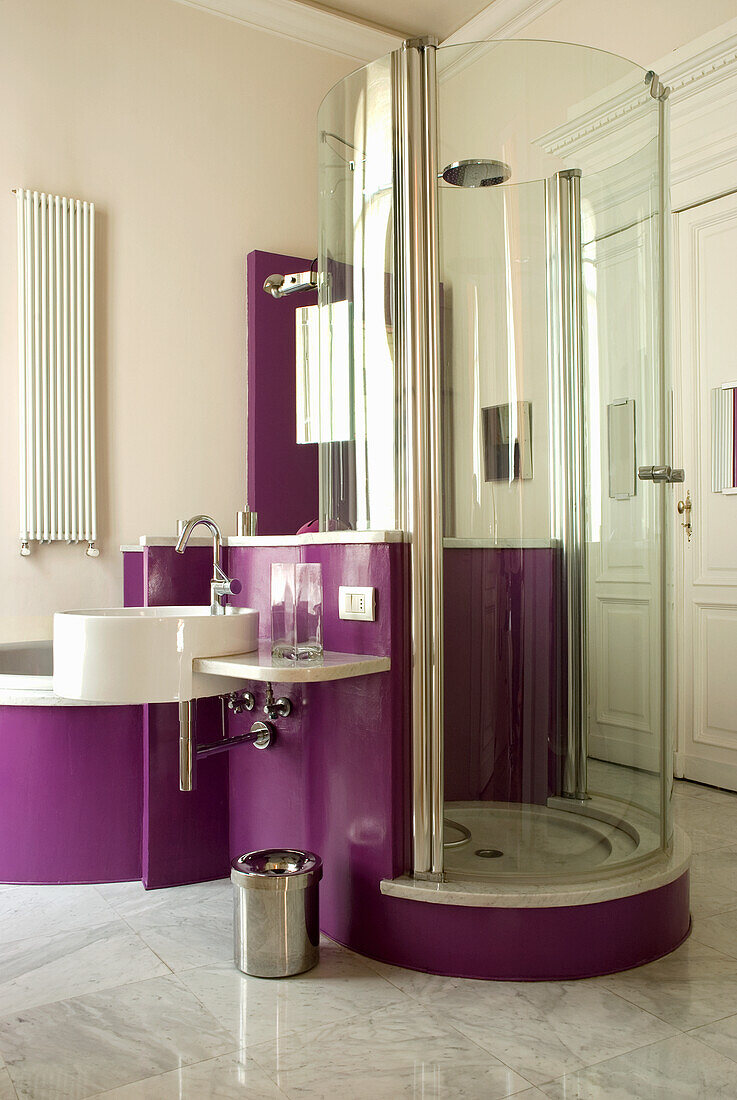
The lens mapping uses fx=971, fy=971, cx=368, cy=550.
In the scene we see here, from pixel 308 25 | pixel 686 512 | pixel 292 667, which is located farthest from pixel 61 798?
pixel 308 25

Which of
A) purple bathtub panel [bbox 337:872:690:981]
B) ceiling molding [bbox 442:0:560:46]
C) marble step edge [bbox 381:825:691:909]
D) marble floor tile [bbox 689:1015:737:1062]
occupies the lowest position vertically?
marble floor tile [bbox 689:1015:737:1062]

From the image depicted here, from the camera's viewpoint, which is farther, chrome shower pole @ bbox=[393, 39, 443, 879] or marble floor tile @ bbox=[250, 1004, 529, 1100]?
chrome shower pole @ bbox=[393, 39, 443, 879]

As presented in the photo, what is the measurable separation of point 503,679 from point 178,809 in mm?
1050

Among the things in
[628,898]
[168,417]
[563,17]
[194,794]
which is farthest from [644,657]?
[563,17]

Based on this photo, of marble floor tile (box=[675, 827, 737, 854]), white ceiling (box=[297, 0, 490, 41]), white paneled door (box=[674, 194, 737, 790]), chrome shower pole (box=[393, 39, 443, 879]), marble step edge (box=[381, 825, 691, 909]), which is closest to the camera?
marble step edge (box=[381, 825, 691, 909])

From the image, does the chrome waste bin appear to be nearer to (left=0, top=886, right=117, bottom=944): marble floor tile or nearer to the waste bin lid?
the waste bin lid

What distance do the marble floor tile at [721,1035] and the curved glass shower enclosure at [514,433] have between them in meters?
0.35

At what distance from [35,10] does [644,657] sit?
11.2 feet

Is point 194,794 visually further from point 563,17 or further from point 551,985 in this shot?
point 563,17

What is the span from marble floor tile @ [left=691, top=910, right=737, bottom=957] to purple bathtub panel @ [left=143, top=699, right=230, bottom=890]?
1229 millimetres

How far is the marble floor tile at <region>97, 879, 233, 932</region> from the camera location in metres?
2.34

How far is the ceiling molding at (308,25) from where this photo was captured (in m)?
4.26

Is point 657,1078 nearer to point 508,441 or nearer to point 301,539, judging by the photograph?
point 508,441

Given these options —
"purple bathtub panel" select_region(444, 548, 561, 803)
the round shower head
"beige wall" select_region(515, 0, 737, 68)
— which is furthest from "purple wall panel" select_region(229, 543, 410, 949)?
"beige wall" select_region(515, 0, 737, 68)
